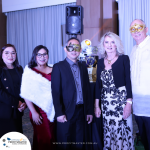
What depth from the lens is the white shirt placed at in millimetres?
1688

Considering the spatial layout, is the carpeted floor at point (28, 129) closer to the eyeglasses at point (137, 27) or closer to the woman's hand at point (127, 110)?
the woman's hand at point (127, 110)

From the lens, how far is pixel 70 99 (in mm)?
1521

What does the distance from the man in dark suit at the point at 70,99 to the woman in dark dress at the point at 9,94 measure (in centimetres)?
53

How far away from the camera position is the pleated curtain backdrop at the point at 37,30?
5.18m

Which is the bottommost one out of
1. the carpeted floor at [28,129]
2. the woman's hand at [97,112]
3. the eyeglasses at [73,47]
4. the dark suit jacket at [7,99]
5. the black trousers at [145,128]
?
the carpeted floor at [28,129]

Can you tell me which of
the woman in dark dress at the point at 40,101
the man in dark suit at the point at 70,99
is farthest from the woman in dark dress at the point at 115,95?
the woman in dark dress at the point at 40,101

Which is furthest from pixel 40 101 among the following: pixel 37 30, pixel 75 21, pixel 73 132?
pixel 37 30

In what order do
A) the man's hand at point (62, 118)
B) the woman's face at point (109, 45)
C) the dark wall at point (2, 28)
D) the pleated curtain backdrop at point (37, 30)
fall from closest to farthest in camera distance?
the man's hand at point (62, 118) < the woman's face at point (109, 45) < the pleated curtain backdrop at point (37, 30) < the dark wall at point (2, 28)

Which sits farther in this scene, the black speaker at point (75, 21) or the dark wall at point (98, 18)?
the dark wall at point (98, 18)

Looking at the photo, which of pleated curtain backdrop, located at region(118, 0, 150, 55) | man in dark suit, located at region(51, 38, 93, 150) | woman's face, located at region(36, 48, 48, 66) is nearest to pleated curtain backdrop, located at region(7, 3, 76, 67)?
pleated curtain backdrop, located at region(118, 0, 150, 55)

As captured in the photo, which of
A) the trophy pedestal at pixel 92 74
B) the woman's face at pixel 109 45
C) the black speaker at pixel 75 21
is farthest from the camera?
the black speaker at pixel 75 21

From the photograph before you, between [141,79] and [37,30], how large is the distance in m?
4.47

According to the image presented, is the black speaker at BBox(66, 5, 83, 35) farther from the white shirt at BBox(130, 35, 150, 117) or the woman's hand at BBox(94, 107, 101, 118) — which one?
the woman's hand at BBox(94, 107, 101, 118)

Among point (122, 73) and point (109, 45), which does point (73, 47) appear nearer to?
point (109, 45)
